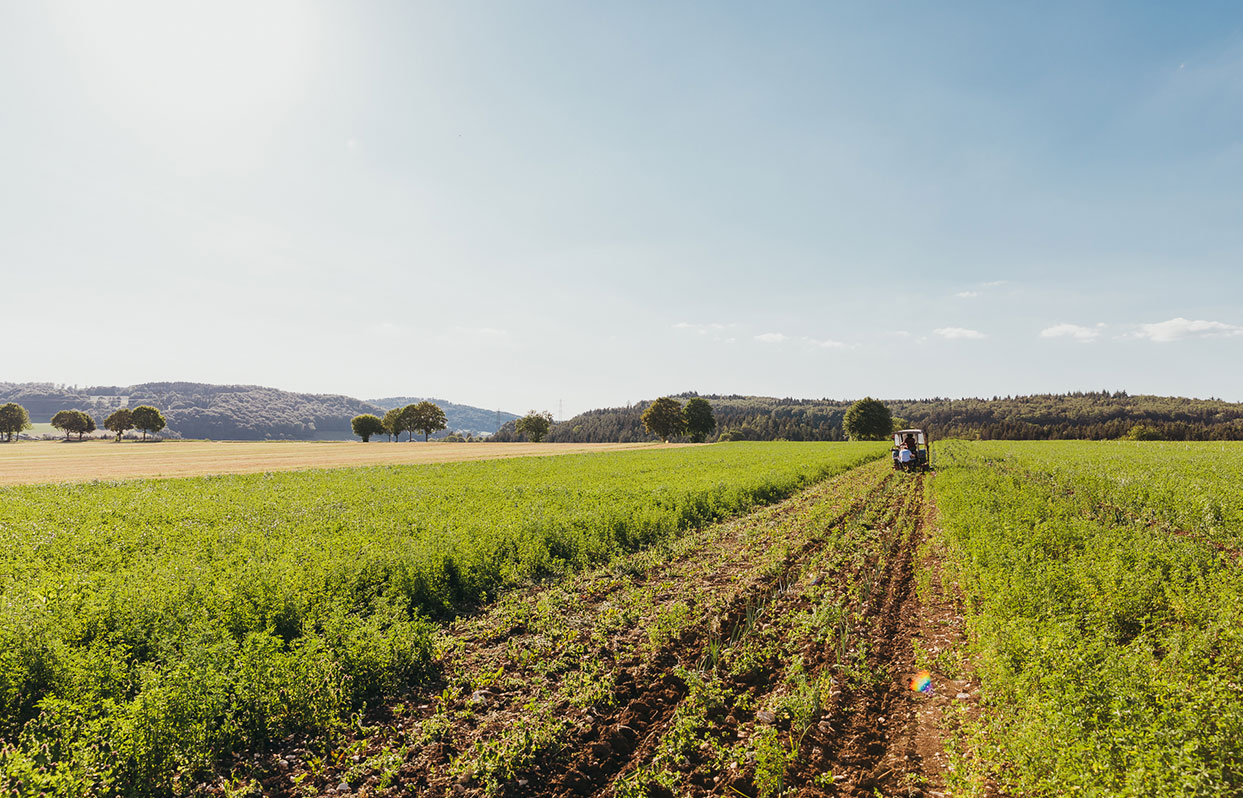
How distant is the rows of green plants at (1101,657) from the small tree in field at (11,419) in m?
152

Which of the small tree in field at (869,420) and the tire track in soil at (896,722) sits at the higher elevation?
the small tree in field at (869,420)

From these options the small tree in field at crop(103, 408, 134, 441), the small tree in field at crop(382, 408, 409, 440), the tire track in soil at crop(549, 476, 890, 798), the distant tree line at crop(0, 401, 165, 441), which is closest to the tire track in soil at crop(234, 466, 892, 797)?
the tire track in soil at crop(549, 476, 890, 798)

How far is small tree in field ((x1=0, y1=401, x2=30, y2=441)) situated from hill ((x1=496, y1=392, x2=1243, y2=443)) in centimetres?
9970

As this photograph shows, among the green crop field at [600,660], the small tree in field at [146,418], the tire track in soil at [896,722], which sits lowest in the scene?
the tire track in soil at [896,722]

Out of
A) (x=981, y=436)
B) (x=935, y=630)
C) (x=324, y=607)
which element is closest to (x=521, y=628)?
(x=324, y=607)

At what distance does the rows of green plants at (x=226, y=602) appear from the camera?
16.7 feet

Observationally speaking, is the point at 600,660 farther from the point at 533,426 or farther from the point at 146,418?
the point at 146,418

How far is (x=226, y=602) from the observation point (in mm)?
7996

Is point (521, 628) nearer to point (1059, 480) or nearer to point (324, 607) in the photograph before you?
point (324, 607)

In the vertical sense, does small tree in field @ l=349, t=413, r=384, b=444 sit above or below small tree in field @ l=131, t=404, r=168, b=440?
below

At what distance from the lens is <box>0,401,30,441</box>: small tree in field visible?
94094 mm

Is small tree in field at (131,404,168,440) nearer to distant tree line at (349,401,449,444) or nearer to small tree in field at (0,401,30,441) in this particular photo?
small tree in field at (0,401,30,441)

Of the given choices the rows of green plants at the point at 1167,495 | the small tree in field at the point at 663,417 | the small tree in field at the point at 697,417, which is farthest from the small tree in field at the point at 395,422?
the rows of green plants at the point at 1167,495

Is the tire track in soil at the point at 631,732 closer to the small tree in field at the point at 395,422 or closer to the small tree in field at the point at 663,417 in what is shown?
the small tree in field at the point at 663,417
